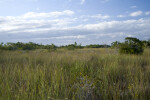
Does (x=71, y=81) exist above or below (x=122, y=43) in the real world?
below

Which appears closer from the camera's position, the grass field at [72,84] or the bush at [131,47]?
the grass field at [72,84]

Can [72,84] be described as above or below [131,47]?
below

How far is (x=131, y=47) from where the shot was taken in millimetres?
10086

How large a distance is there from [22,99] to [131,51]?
31.0ft

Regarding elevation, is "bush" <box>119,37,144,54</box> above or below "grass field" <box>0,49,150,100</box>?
above

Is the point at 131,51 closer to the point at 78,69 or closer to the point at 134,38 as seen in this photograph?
the point at 134,38

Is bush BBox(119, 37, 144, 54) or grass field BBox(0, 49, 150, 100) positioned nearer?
grass field BBox(0, 49, 150, 100)

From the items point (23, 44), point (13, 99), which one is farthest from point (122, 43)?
point (23, 44)

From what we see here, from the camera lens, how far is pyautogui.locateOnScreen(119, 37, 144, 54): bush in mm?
9953

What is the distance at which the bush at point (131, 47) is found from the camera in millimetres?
9953

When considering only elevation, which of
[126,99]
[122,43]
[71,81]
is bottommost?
[126,99]

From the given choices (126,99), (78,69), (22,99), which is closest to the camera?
(22,99)

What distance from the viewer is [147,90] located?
3172 millimetres

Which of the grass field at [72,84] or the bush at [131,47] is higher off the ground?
the bush at [131,47]
